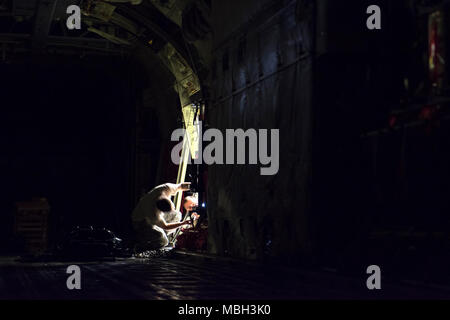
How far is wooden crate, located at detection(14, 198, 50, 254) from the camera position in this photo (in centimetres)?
2280

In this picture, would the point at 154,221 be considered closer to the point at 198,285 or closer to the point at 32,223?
the point at 32,223

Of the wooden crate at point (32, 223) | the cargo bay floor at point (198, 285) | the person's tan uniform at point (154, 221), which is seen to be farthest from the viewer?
the wooden crate at point (32, 223)

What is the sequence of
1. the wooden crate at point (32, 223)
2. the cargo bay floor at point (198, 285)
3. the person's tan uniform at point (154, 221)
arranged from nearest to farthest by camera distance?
the cargo bay floor at point (198, 285) → the person's tan uniform at point (154, 221) → the wooden crate at point (32, 223)

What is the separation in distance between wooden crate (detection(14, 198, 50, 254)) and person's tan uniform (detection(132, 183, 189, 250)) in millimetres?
4686

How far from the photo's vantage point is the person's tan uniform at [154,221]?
61.7 ft

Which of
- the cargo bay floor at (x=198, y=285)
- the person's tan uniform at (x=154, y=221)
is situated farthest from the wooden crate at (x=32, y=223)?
the cargo bay floor at (x=198, y=285)

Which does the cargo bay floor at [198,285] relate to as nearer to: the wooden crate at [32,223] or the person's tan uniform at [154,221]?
the person's tan uniform at [154,221]

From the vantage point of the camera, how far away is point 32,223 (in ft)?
74.7

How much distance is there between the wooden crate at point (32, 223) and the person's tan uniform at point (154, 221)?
469 centimetres

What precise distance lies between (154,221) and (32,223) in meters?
5.35

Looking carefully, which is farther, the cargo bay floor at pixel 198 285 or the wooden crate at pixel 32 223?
the wooden crate at pixel 32 223

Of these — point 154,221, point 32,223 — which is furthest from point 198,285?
point 32,223

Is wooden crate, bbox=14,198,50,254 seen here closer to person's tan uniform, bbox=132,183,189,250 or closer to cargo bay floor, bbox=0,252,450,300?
person's tan uniform, bbox=132,183,189,250
